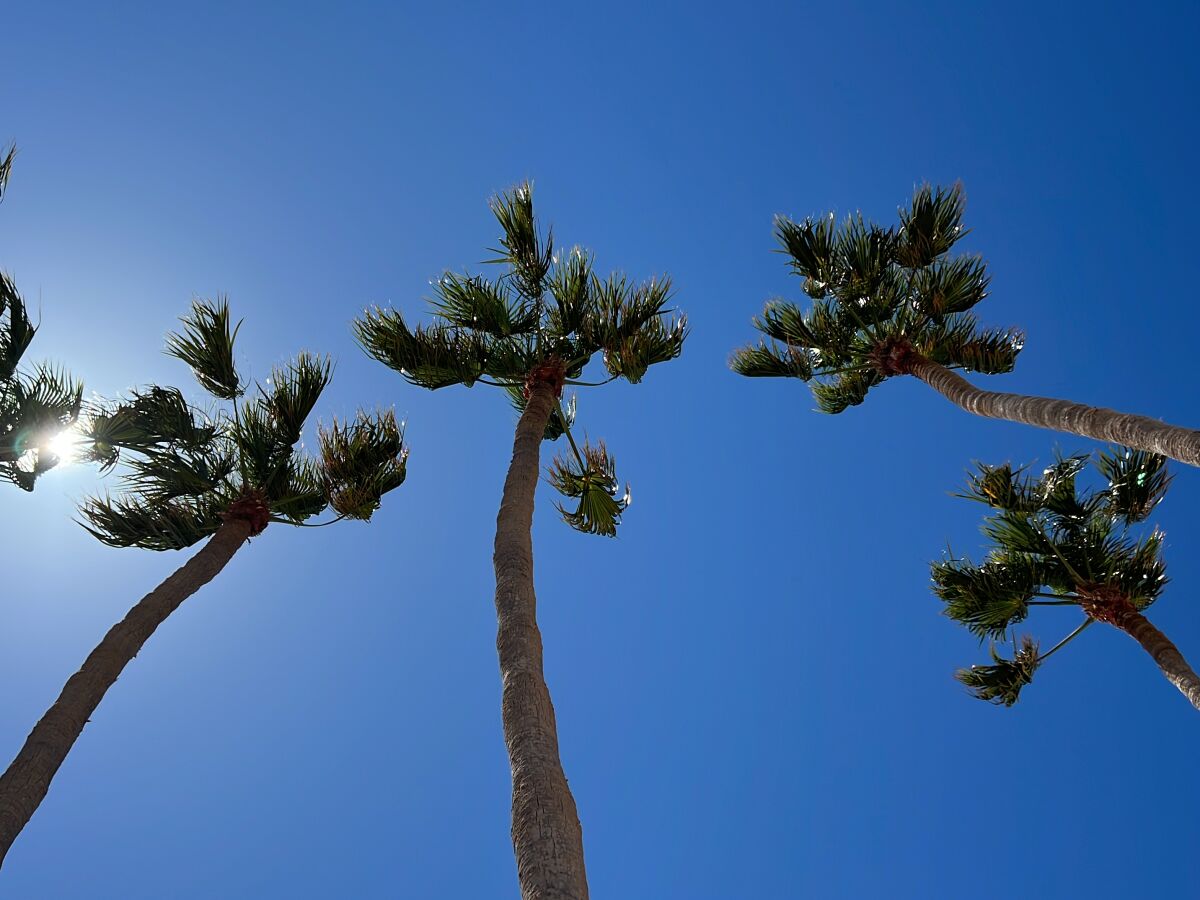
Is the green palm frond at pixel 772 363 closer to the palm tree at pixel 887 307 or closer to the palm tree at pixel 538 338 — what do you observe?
the palm tree at pixel 887 307

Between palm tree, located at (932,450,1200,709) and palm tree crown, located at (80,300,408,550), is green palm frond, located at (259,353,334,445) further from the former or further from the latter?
palm tree, located at (932,450,1200,709)

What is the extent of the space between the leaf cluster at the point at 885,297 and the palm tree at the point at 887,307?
0.05 ft

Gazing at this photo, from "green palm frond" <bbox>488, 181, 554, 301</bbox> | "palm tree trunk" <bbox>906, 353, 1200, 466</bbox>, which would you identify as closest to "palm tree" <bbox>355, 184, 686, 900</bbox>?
"green palm frond" <bbox>488, 181, 554, 301</bbox>

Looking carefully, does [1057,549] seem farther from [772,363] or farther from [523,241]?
[523,241]

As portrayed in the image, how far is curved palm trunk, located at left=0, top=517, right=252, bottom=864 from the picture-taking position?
564 centimetres

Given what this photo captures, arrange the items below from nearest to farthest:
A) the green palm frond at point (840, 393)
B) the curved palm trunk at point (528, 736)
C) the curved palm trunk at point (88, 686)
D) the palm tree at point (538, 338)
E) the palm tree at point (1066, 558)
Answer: the curved palm trunk at point (528, 736), the curved palm trunk at point (88, 686), the palm tree at point (538, 338), the palm tree at point (1066, 558), the green palm frond at point (840, 393)

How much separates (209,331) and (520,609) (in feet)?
19.7

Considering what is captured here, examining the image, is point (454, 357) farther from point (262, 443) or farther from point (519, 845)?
point (519, 845)

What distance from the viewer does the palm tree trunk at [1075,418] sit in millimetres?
6492

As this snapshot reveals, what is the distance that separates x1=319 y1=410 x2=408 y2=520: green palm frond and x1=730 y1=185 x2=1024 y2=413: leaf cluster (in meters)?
6.44

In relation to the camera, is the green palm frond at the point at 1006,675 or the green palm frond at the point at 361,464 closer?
the green palm frond at the point at 361,464

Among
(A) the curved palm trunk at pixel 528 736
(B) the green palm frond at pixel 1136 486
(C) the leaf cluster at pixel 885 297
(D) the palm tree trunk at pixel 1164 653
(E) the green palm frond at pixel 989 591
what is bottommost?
(A) the curved palm trunk at pixel 528 736

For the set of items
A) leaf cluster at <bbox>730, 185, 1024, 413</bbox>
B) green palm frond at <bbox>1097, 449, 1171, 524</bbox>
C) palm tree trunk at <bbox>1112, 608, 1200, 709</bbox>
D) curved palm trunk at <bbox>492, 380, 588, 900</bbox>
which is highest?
leaf cluster at <bbox>730, 185, 1024, 413</bbox>

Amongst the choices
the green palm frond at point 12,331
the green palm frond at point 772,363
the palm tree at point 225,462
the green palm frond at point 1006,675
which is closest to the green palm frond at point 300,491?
Result: the palm tree at point 225,462
